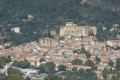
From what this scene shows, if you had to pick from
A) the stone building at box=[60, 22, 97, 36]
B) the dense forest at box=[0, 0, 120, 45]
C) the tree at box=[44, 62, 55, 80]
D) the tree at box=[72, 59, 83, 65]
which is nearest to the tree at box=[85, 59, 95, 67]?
the tree at box=[72, 59, 83, 65]

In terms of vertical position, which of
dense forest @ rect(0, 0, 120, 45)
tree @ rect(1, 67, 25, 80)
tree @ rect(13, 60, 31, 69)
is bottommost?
tree @ rect(1, 67, 25, 80)

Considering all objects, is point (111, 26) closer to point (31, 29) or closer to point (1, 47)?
point (31, 29)

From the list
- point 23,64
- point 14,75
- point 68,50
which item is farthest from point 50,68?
point 68,50

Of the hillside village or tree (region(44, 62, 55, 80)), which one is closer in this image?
tree (region(44, 62, 55, 80))

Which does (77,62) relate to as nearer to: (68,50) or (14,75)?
(68,50)

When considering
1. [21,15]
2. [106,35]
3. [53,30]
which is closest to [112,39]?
[106,35]

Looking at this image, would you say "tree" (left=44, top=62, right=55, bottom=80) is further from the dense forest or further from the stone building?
the stone building
